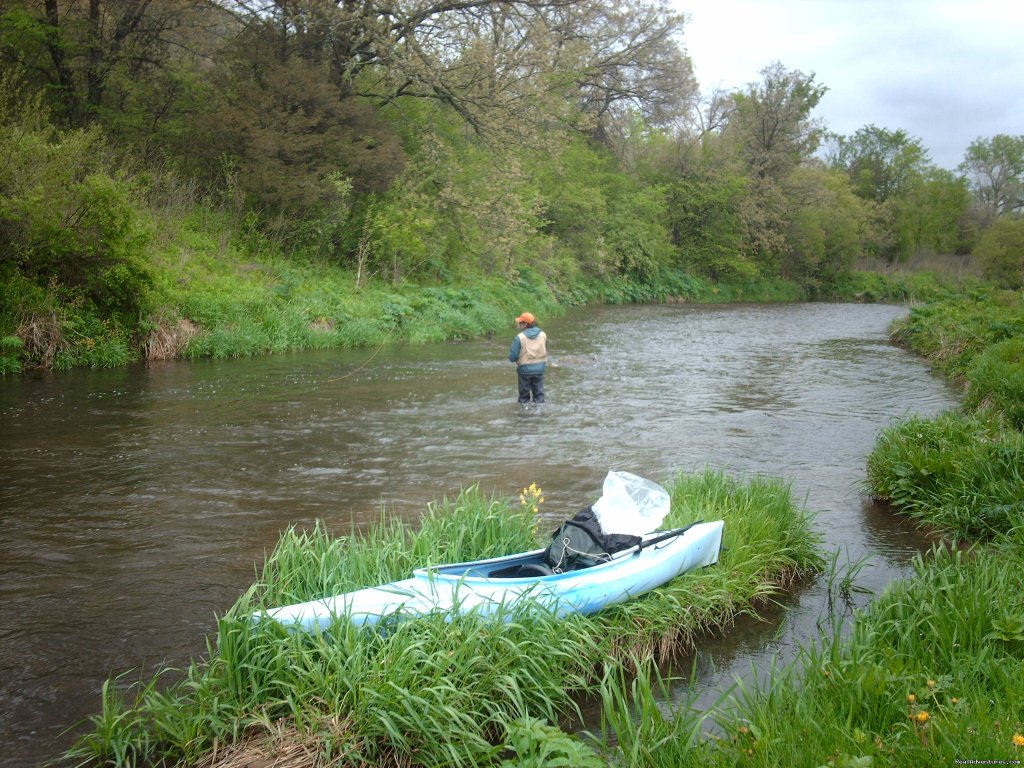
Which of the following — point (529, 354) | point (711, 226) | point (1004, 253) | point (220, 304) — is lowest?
point (529, 354)

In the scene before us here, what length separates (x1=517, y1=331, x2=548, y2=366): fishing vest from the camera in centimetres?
1205

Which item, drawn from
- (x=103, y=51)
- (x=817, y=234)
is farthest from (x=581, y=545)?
(x=817, y=234)

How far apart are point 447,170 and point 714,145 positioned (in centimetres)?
2639

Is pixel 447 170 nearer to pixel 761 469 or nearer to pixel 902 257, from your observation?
pixel 761 469

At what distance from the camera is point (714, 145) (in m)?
45.6

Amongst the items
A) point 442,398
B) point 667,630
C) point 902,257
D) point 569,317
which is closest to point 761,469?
point 667,630

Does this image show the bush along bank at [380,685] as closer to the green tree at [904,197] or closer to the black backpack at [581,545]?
the black backpack at [581,545]

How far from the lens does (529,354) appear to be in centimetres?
1212

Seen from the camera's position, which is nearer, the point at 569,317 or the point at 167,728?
the point at 167,728

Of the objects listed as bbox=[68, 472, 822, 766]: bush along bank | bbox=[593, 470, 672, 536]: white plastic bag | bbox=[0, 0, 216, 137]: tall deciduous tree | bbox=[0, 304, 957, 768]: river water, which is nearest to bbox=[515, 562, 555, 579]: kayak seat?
bbox=[68, 472, 822, 766]: bush along bank

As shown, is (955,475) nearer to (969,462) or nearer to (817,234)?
(969,462)

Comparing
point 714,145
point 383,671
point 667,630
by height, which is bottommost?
point 667,630

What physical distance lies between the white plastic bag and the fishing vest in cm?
599

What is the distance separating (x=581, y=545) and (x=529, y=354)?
6769 mm
